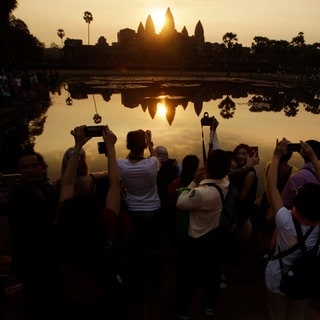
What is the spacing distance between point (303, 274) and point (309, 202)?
567mm

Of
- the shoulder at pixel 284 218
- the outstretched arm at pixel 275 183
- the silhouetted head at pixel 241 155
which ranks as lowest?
the silhouetted head at pixel 241 155

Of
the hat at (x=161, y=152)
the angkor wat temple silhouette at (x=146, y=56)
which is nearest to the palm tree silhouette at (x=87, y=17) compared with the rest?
the angkor wat temple silhouette at (x=146, y=56)

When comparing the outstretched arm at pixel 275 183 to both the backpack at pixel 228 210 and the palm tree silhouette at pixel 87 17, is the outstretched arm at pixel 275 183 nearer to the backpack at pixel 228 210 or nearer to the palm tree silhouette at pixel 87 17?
the backpack at pixel 228 210

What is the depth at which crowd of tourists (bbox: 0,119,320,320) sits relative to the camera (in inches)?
80.5

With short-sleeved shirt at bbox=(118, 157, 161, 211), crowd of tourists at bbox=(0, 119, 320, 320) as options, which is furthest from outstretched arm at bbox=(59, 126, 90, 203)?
short-sleeved shirt at bbox=(118, 157, 161, 211)

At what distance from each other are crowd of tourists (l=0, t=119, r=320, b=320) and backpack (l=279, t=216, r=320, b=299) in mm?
38

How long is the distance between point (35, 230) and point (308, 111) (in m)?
22.4

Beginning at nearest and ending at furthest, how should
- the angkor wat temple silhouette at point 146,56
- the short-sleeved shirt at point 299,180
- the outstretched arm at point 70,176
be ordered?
1. the outstretched arm at point 70,176
2. the short-sleeved shirt at point 299,180
3. the angkor wat temple silhouette at point 146,56

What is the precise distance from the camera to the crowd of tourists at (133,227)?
2045 millimetres

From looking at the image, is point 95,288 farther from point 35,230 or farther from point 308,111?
point 308,111

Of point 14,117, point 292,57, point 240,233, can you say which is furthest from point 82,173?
point 292,57

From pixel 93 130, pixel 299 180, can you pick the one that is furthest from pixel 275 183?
pixel 93 130

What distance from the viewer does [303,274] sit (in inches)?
87.9

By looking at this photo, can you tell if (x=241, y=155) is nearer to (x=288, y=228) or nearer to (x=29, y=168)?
(x=288, y=228)
